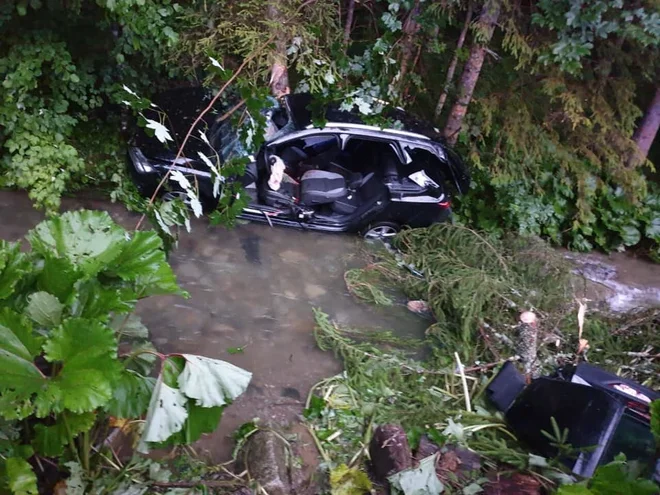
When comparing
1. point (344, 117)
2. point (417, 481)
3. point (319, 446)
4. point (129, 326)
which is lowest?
point (319, 446)

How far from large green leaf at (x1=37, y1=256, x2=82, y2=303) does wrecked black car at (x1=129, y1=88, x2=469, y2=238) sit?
10.0ft

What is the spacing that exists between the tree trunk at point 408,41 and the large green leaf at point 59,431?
19.1 feet

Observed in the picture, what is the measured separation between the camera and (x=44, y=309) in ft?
7.73

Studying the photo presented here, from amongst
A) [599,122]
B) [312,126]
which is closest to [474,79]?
[599,122]

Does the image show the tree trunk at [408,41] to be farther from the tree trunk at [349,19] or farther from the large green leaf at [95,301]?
the large green leaf at [95,301]

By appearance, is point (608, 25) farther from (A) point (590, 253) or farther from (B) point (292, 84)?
(B) point (292, 84)

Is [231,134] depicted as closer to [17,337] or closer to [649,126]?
[17,337]

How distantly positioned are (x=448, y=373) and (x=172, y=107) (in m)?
4.04

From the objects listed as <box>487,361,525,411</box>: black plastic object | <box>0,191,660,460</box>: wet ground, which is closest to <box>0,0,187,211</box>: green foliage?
<box>0,191,660,460</box>: wet ground

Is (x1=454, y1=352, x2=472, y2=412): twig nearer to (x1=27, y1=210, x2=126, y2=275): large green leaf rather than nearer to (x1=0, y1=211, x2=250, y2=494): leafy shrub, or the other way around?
(x1=0, y1=211, x2=250, y2=494): leafy shrub

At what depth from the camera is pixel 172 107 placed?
5.84 meters

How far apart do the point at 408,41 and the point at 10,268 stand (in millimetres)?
5747

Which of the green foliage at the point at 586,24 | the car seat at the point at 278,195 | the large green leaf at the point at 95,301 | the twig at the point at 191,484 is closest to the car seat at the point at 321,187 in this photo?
the car seat at the point at 278,195

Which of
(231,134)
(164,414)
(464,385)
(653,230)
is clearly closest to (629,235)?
(653,230)
